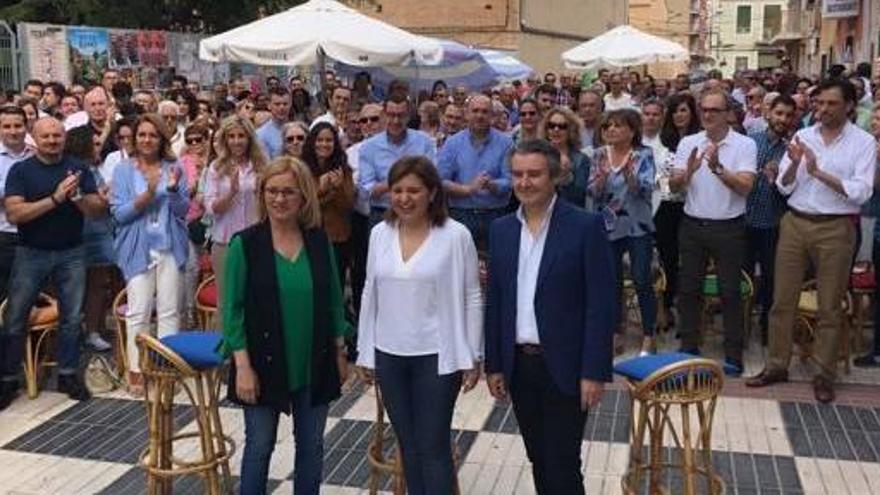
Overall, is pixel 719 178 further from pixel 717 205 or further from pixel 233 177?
pixel 233 177

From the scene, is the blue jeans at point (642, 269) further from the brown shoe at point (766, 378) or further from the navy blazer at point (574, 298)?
the navy blazer at point (574, 298)

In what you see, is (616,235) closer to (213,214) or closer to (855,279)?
(855,279)

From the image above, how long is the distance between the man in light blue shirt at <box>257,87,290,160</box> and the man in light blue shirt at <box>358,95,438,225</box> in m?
1.73

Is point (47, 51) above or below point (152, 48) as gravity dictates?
below

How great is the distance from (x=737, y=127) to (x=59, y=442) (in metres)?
6.01

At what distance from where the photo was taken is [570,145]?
6977mm

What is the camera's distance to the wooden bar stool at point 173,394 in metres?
4.36

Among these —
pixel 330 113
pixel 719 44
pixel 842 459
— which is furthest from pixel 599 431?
pixel 719 44

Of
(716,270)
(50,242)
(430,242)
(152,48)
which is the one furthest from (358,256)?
(152,48)

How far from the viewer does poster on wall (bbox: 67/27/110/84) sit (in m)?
13.3

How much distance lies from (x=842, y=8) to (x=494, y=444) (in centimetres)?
1970

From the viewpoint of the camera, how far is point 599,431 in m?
5.82

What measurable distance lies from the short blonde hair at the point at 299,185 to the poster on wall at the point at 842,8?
20404 millimetres

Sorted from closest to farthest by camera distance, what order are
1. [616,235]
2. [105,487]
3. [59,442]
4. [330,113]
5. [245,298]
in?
[245,298]
[105,487]
[59,442]
[616,235]
[330,113]
